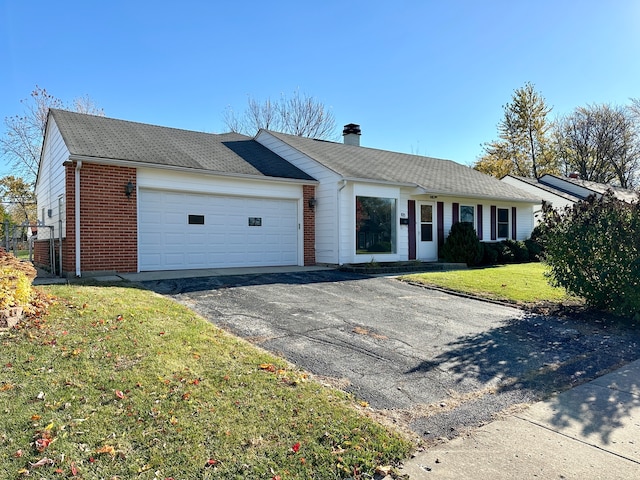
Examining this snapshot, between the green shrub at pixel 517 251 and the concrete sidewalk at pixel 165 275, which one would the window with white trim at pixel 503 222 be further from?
the concrete sidewalk at pixel 165 275

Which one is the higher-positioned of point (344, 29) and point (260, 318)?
point (344, 29)

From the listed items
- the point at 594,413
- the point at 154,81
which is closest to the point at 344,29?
the point at 154,81

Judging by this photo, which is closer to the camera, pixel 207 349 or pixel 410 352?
pixel 207 349

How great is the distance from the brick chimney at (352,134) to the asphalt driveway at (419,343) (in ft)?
39.9

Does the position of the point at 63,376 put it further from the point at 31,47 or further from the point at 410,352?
the point at 31,47

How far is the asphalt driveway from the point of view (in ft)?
12.6

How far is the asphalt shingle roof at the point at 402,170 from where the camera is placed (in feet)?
45.7

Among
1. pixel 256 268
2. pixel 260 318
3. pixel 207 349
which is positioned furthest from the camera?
pixel 256 268

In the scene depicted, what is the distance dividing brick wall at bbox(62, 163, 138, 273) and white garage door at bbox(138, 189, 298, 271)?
0.37 metres

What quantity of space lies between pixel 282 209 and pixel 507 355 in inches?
338

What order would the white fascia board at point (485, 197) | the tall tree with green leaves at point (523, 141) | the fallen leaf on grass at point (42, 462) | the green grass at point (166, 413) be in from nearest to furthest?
1. the fallen leaf on grass at point (42, 462)
2. the green grass at point (166, 413)
3. the white fascia board at point (485, 197)
4. the tall tree with green leaves at point (523, 141)

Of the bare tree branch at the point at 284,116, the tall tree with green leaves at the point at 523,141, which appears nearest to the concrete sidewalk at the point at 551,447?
the bare tree branch at the point at 284,116

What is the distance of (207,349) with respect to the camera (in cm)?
446

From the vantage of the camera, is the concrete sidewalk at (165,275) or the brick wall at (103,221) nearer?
the concrete sidewalk at (165,275)
